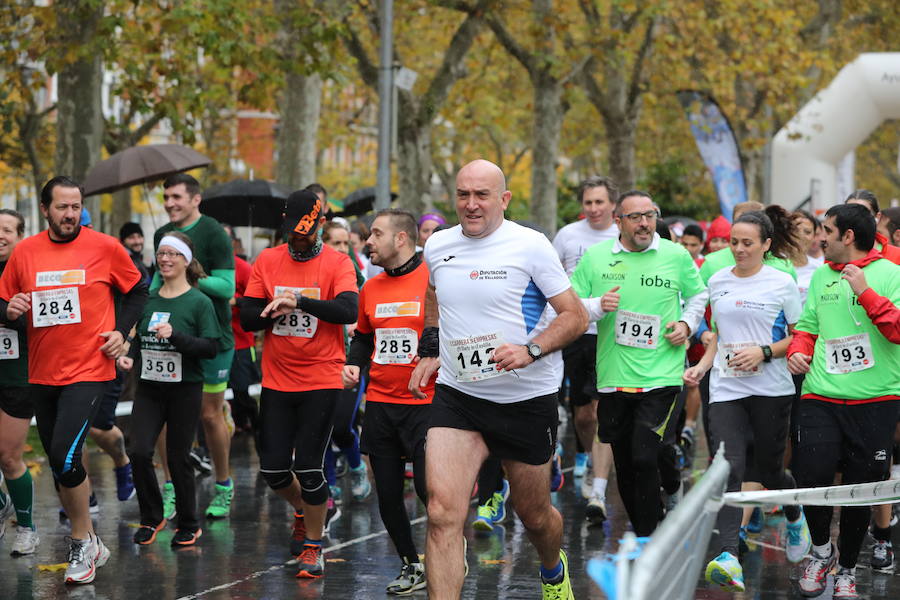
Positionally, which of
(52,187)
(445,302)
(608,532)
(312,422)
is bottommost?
(608,532)

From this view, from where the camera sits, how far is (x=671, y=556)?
3.18m

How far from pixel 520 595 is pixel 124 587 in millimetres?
2071

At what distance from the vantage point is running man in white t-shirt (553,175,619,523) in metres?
9.84

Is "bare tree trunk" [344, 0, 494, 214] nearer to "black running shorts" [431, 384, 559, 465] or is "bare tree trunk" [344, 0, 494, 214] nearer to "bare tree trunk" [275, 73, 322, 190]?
"bare tree trunk" [275, 73, 322, 190]

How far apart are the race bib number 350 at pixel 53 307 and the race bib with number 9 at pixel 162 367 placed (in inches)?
37.6

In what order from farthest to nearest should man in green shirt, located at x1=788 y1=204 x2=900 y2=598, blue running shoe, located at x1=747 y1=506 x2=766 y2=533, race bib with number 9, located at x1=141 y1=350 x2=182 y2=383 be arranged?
1. blue running shoe, located at x1=747 y1=506 x2=766 y2=533
2. race bib with number 9, located at x1=141 y1=350 x2=182 y2=383
3. man in green shirt, located at x1=788 y1=204 x2=900 y2=598

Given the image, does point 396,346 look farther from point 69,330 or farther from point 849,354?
point 849,354

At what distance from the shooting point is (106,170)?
1360cm

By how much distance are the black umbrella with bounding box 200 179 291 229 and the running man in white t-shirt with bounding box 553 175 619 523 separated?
8.07 meters

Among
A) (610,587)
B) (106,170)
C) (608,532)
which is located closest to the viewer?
(610,587)

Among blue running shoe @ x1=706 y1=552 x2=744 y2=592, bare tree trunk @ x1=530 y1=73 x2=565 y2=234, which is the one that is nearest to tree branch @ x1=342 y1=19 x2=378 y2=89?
bare tree trunk @ x1=530 y1=73 x2=565 y2=234

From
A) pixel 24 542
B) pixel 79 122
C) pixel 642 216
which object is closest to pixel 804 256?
pixel 642 216

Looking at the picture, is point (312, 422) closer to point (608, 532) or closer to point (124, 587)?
point (124, 587)

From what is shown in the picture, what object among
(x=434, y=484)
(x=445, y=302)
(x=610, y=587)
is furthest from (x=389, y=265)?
(x=610, y=587)
